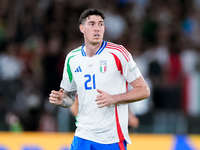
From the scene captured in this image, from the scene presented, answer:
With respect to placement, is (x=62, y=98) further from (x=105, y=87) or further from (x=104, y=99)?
(x=104, y=99)

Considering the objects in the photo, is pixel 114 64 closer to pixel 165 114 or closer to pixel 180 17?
pixel 165 114

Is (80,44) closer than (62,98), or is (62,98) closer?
(62,98)

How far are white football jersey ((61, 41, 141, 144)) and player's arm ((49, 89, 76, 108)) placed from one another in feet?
0.63

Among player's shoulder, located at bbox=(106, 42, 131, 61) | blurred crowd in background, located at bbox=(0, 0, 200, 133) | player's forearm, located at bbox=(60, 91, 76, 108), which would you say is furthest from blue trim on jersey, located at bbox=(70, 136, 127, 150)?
blurred crowd in background, located at bbox=(0, 0, 200, 133)

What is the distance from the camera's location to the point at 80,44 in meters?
9.38

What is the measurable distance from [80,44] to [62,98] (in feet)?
17.5

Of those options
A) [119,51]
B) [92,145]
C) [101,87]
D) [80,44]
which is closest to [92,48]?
[119,51]

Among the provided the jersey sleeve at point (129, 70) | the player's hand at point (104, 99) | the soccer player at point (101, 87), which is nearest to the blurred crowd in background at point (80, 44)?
the soccer player at point (101, 87)

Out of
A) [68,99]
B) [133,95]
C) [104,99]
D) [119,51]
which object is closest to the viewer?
[104,99]

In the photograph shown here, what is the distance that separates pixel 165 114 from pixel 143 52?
1.56 meters

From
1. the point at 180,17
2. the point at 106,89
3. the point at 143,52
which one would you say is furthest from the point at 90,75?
the point at 180,17

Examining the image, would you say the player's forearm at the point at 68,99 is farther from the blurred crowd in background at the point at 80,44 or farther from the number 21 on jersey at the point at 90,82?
the blurred crowd in background at the point at 80,44

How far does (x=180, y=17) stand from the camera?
10.4 metres

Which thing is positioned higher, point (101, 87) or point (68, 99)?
point (101, 87)
